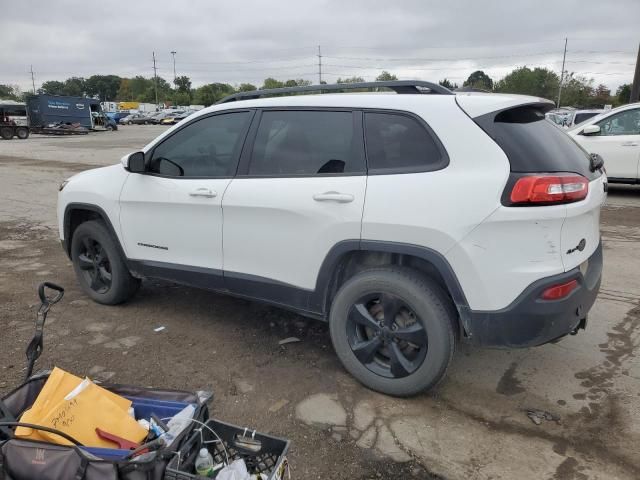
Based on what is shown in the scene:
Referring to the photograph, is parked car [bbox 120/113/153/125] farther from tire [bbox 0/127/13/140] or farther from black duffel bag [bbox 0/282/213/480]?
black duffel bag [bbox 0/282/213/480]

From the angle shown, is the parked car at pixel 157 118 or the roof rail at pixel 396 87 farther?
the parked car at pixel 157 118

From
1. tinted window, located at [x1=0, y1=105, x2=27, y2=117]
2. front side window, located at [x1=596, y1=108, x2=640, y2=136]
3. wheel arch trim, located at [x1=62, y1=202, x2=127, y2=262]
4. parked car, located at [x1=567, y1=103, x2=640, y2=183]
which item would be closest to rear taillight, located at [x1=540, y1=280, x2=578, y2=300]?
wheel arch trim, located at [x1=62, y1=202, x2=127, y2=262]

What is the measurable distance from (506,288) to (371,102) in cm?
134

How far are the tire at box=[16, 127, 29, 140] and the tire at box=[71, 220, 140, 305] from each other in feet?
112

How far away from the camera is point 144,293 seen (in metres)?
4.98

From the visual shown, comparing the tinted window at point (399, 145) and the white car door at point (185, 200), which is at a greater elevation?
the tinted window at point (399, 145)

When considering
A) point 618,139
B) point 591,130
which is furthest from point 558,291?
point 618,139

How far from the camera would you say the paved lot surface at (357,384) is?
264cm

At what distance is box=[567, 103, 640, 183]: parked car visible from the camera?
9.48 m

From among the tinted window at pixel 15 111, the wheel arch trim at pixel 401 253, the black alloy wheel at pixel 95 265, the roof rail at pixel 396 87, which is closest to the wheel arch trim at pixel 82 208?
the black alloy wheel at pixel 95 265

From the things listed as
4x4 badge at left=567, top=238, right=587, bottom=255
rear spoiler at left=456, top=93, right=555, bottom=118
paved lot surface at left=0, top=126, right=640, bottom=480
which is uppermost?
rear spoiler at left=456, top=93, right=555, bottom=118

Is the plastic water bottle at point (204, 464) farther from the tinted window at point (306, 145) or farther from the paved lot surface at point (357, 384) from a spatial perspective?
the tinted window at point (306, 145)

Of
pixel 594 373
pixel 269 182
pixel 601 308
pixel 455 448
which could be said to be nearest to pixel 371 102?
pixel 269 182

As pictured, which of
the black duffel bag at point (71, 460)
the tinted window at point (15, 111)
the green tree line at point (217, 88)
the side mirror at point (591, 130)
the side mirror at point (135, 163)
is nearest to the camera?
the black duffel bag at point (71, 460)
